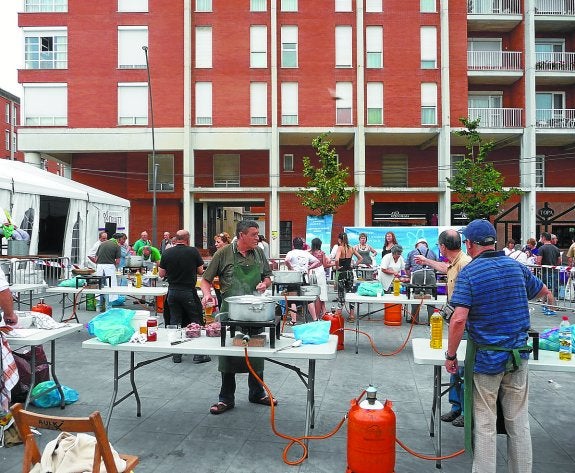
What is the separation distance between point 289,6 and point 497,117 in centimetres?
1468

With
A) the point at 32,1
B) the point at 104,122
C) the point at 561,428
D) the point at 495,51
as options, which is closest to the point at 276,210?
the point at 104,122

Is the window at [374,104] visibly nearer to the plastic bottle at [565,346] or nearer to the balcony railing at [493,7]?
the balcony railing at [493,7]

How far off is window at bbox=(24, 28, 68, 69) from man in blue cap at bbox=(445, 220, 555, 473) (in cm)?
3267

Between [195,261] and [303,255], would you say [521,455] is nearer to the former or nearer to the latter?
[195,261]

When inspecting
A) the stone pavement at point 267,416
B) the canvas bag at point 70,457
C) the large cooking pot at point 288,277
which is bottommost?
the stone pavement at point 267,416

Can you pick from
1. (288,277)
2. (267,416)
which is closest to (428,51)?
(288,277)

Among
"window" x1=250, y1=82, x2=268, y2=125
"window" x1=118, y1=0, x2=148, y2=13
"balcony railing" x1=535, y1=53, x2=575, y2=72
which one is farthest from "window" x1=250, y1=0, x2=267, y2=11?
"balcony railing" x1=535, y1=53, x2=575, y2=72

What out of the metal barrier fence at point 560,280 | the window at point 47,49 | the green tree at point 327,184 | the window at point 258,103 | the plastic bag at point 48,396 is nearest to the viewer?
the plastic bag at point 48,396

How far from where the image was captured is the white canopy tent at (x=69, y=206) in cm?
1479

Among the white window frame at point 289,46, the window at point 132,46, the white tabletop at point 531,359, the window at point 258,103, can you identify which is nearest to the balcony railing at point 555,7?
the white window frame at point 289,46

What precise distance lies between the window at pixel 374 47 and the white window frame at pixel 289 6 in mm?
4647

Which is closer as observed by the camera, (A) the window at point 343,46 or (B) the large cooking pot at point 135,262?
(B) the large cooking pot at point 135,262

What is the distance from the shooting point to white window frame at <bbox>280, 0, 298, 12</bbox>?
30.9 m

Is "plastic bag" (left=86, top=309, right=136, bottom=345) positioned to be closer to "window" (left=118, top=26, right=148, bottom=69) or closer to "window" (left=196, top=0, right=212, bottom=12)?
"window" (left=118, top=26, right=148, bottom=69)
